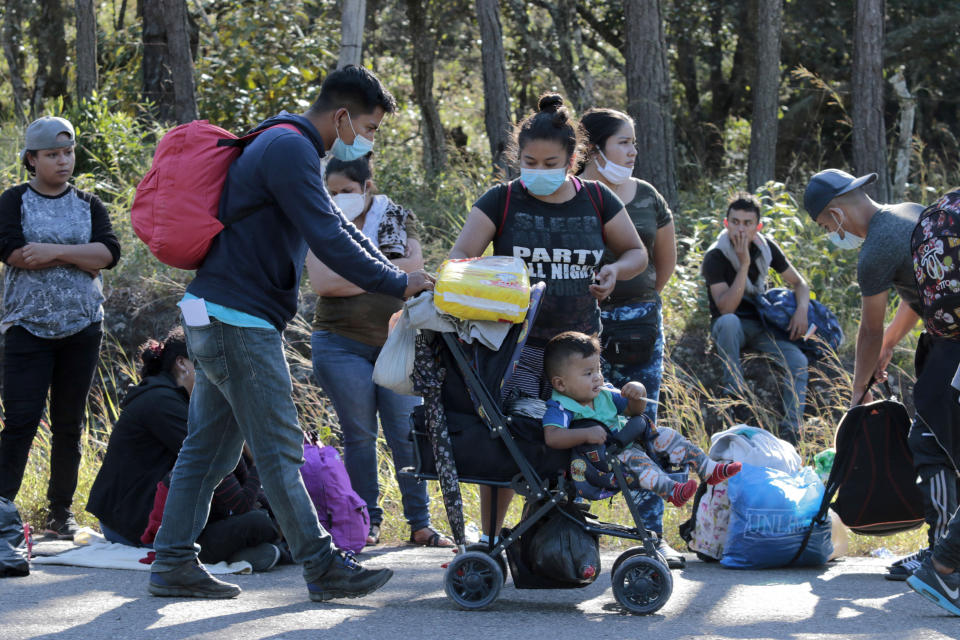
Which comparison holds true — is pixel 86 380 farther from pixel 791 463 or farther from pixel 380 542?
pixel 791 463

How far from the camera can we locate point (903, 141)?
15484 mm

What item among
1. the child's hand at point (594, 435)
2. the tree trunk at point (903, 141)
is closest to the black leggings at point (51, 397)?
the child's hand at point (594, 435)

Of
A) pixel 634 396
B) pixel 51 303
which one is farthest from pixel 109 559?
pixel 634 396

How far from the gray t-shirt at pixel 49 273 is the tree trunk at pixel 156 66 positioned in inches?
348

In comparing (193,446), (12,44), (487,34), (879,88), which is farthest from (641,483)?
(12,44)

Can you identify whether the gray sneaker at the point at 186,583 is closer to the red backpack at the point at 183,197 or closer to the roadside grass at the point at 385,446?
the red backpack at the point at 183,197

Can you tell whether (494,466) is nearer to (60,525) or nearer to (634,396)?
(634,396)

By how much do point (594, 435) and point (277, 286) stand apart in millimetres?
1377

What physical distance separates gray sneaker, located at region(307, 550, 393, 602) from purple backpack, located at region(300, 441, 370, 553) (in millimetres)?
1235

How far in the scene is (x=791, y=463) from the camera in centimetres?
598

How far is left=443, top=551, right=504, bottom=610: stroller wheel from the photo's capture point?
Result: 4.52 m

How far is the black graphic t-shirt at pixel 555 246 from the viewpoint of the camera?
506cm

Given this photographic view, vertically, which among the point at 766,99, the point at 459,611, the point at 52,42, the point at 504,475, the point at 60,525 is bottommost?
the point at 60,525

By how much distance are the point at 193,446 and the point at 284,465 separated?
0.45 metres
